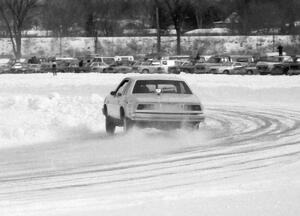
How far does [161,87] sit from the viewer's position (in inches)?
685

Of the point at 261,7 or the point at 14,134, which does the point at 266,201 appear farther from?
the point at 261,7

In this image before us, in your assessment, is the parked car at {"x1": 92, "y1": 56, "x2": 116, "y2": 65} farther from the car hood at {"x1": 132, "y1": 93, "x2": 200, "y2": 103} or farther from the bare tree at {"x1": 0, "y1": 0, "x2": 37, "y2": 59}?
the car hood at {"x1": 132, "y1": 93, "x2": 200, "y2": 103}

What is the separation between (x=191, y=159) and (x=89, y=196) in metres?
4.00

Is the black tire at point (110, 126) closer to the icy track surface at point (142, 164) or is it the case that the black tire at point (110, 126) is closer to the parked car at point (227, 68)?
the icy track surface at point (142, 164)

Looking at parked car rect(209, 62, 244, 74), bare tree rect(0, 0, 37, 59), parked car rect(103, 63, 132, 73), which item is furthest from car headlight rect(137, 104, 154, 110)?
bare tree rect(0, 0, 37, 59)

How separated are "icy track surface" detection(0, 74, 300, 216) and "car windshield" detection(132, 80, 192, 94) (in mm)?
970

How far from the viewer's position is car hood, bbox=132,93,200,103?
1644cm

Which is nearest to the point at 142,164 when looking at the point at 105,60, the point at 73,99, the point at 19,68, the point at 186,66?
the point at 73,99

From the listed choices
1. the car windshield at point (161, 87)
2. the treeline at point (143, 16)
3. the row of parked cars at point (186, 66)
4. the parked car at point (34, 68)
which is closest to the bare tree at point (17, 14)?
the treeline at point (143, 16)

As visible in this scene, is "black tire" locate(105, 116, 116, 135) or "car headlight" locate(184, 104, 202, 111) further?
"black tire" locate(105, 116, 116, 135)

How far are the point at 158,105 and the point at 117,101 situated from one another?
5.67 feet

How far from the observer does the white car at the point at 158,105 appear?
16391 millimetres

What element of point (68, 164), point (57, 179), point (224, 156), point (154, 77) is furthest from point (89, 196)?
point (154, 77)

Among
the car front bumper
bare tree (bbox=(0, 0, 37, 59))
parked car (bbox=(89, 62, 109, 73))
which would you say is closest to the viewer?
the car front bumper
